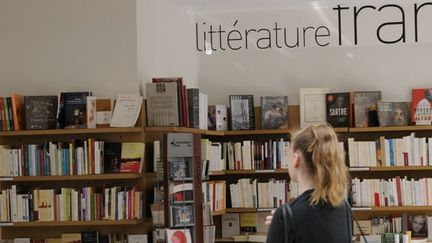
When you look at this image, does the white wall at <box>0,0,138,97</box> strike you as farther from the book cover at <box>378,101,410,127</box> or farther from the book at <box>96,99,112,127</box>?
the book cover at <box>378,101,410,127</box>

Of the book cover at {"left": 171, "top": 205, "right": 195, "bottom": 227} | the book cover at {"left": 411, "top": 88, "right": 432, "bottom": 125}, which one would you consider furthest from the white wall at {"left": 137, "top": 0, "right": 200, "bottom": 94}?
the book cover at {"left": 411, "top": 88, "right": 432, "bottom": 125}

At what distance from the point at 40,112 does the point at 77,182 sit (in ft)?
2.09

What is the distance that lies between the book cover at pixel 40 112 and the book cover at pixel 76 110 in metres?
0.13

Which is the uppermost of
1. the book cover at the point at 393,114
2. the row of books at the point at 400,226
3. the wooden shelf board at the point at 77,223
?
the book cover at the point at 393,114

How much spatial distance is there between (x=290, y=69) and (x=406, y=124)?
1.31 meters

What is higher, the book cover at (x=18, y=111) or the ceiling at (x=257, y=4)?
the ceiling at (x=257, y=4)

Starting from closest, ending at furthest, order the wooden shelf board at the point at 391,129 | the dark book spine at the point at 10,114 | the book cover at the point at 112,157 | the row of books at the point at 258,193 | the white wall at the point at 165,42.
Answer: the book cover at the point at 112,157 < the dark book spine at the point at 10,114 < the white wall at the point at 165,42 < the wooden shelf board at the point at 391,129 < the row of books at the point at 258,193

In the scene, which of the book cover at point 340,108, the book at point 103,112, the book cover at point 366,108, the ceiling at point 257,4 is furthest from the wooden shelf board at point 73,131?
the book cover at point 366,108

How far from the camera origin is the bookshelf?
235 inches

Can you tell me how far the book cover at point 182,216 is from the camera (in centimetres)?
583

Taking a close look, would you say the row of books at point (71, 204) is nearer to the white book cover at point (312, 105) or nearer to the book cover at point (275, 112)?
the book cover at point (275, 112)

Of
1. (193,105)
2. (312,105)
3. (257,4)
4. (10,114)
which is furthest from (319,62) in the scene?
(10,114)

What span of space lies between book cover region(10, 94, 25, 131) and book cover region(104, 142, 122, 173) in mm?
726

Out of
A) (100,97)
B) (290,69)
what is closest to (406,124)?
(290,69)
